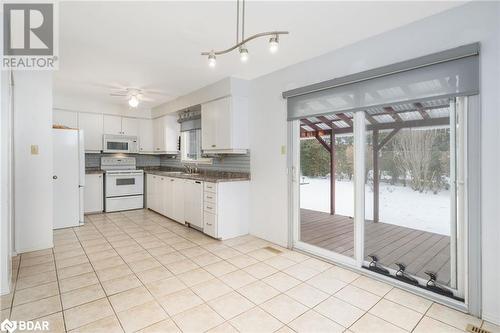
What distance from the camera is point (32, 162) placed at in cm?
346

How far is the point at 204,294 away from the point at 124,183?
4.41 meters

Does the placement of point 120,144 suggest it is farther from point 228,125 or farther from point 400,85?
point 400,85

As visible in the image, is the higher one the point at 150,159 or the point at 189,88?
the point at 189,88

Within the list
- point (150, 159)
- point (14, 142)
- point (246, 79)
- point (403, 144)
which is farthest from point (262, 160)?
point (150, 159)

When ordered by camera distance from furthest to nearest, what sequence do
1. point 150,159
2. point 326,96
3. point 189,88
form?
1. point 150,159
2. point 189,88
3. point 326,96

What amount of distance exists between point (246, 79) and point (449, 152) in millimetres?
2971

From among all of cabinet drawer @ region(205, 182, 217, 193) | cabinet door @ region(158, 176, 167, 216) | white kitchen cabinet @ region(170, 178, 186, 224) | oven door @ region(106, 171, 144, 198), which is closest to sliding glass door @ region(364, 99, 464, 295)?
cabinet drawer @ region(205, 182, 217, 193)

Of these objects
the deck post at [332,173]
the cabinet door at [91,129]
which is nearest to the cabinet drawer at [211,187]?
the deck post at [332,173]

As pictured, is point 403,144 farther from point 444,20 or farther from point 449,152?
point 444,20

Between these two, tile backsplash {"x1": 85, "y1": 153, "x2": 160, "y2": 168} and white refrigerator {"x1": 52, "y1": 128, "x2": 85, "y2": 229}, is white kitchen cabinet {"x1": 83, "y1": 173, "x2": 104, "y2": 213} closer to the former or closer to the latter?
tile backsplash {"x1": 85, "y1": 153, "x2": 160, "y2": 168}

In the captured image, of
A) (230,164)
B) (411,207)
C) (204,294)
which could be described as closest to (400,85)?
(411,207)

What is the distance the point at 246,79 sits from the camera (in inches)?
164

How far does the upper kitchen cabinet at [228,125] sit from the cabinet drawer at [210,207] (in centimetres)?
91

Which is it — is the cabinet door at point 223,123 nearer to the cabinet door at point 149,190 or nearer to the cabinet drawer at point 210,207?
the cabinet drawer at point 210,207
